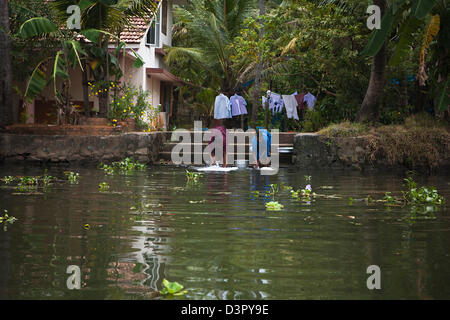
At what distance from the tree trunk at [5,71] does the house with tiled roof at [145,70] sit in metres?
1.19

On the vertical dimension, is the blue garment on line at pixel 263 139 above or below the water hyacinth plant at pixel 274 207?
above

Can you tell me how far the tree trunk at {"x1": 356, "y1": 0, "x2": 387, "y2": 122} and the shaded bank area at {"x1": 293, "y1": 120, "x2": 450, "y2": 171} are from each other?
76cm

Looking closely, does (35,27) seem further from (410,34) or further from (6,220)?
(6,220)

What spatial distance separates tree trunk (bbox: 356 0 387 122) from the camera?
66.0ft

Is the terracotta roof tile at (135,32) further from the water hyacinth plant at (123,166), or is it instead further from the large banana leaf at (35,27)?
the water hyacinth plant at (123,166)

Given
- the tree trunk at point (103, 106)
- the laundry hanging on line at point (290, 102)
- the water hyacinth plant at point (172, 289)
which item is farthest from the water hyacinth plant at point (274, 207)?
the laundry hanging on line at point (290, 102)

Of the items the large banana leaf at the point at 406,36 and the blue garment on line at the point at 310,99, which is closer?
the large banana leaf at the point at 406,36

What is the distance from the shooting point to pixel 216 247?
6.32 metres

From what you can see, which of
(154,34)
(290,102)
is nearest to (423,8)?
(290,102)

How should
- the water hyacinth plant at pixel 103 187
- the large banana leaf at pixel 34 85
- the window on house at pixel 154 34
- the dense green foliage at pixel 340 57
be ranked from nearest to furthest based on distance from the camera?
1. the water hyacinth plant at pixel 103 187
2. the large banana leaf at pixel 34 85
3. the dense green foliage at pixel 340 57
4. the window on house at pixel 154 34

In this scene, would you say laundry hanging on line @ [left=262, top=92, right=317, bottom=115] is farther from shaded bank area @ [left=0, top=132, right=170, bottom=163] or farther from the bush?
shaded bank area @ [left=0, top=132, right=170, bottom=163]

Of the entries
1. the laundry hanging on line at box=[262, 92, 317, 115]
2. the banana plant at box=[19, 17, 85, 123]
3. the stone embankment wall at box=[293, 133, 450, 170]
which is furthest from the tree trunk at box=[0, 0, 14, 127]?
the laundry hanging on line at box=[262, 92, 317, 115]

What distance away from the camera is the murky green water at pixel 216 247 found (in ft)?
15.7

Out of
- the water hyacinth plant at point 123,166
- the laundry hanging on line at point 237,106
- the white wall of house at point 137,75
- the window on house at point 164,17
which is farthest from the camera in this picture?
the window on house at point 164,17
